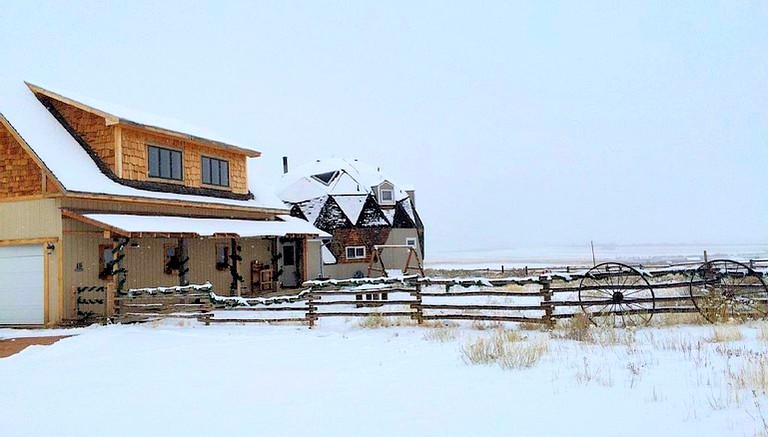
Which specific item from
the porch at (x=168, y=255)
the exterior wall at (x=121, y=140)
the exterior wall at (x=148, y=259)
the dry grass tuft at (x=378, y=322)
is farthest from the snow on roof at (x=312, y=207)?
the dry grass tuft at (x=378, y=322)

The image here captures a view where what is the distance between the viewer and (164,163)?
20.0 meters

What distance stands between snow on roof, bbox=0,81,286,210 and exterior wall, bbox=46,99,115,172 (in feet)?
1.08

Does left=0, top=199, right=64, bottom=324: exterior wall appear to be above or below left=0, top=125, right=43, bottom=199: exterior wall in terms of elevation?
below

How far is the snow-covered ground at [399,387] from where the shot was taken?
621 cm

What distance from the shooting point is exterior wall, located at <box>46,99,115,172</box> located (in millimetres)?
18562

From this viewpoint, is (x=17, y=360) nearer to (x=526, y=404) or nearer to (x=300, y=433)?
(x=300, y=433)

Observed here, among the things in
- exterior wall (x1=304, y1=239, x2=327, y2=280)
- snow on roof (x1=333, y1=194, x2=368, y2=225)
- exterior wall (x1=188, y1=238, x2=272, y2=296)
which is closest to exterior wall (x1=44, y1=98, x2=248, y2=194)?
exterior wall (x1=188, y1=238, x2=272, y2=296)

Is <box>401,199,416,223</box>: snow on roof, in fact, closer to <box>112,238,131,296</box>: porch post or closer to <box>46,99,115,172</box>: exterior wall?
<box>46,99,115,172</box>: exterior wall

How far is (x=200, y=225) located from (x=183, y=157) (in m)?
2.88

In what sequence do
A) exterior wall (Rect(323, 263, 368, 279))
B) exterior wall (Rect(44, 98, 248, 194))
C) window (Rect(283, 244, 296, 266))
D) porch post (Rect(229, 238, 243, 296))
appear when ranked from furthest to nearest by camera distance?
exterior wall (Rect(323, 263, 368, 279)) → window (Rect(283, 244, 296, 266)) → porch post (Rect(229, 238, 243, 296)) → exterior wall (Rect(44, 98, 248, 194))

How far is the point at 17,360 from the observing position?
11.2 metres

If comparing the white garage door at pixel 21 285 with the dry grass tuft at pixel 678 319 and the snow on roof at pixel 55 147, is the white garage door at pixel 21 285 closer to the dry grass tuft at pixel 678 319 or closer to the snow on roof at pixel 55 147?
the snow on roof at pixel 55 147

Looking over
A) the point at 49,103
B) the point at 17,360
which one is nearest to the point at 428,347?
the point at 17,360

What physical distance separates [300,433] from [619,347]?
19.6 ft
